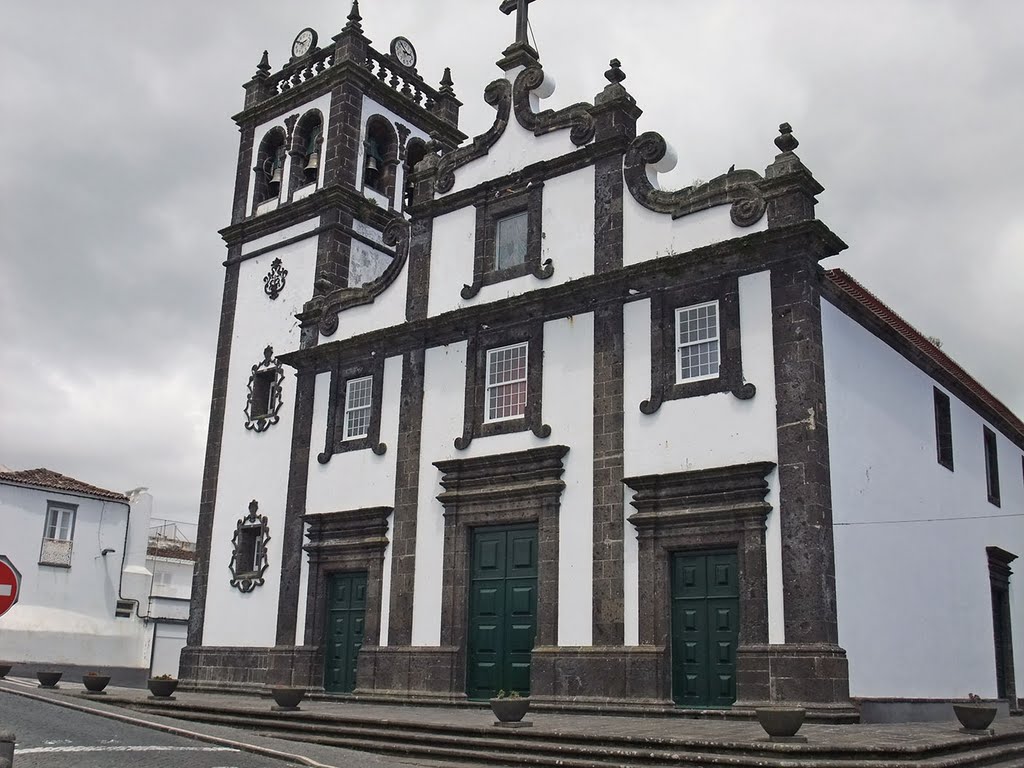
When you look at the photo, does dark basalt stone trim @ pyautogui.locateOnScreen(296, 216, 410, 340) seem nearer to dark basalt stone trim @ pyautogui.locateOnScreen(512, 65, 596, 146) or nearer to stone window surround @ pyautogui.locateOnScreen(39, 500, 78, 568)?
dark basalt stone trim @ pyautogui.locateOnScreen(512, 65, 596, 146)

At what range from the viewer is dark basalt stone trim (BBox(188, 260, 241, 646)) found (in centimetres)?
2142

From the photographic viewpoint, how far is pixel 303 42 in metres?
24.6

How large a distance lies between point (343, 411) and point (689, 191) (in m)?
7.62

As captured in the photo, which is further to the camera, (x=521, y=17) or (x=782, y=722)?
(x=521, y=17)

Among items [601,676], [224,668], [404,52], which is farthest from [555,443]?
[404,52]

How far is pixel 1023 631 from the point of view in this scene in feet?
68.3

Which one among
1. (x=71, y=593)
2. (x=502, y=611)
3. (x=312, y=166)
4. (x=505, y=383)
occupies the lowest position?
(x=502, y=611)

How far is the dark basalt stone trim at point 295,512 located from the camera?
19594 mm

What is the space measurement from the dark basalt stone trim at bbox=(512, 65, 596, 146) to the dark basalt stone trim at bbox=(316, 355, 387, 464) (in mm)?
4878

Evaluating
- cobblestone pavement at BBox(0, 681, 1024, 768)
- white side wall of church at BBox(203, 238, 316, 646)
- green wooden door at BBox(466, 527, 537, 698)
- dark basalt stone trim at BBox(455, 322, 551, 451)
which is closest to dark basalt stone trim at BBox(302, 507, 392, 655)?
white side wall of church at BBox(203, 238, 316, 646)

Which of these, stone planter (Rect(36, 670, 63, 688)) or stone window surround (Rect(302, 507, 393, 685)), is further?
stone planter (Rect(36, 670, 63, 688))

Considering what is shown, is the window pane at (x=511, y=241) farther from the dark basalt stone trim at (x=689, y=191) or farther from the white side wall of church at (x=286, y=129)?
the white side wall of church at (x=286, y=129)

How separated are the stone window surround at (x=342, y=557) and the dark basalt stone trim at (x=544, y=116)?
22.5 ft

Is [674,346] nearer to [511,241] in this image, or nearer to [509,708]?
[511,241]
